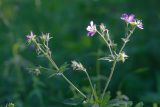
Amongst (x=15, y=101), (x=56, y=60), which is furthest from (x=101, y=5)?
(x=15, y=101)

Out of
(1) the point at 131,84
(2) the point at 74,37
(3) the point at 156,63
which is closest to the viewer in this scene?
(1) the point at 131,84

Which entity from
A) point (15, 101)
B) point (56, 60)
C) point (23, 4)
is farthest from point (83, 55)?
point (23, 4)

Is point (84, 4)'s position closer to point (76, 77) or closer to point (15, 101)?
point (76, 77)

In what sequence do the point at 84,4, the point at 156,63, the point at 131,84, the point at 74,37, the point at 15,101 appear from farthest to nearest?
the point at 84,4 < the point at 74,37 < the point at 156,63 < the point at 131,84 < the point at 15,101

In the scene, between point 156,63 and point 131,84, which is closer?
point 131,84

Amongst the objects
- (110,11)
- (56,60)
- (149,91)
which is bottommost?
(149,91)

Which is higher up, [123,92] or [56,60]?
[56,60]
